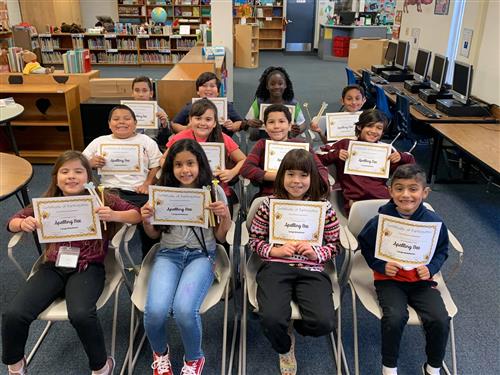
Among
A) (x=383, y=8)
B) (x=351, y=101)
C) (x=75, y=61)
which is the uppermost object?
(x=383, y=8)

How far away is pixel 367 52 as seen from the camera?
783 centimetres

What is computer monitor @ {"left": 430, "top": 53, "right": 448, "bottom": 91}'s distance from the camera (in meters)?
4.76

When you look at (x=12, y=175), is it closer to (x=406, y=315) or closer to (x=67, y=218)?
(x=67, y=218)

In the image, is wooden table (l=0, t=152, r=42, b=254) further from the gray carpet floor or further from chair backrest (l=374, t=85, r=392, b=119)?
chair backrest (l=374, t=85, r=392, b=119)

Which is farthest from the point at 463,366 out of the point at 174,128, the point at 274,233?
the point at 174,128

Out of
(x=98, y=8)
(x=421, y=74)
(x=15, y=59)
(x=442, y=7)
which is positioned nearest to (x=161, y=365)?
(x=15, y=59)

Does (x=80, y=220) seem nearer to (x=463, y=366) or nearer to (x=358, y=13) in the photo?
(x=463, y=366)

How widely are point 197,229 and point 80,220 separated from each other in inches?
20.9

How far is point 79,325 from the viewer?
1789 mm

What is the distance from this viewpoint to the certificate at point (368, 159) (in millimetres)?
2617

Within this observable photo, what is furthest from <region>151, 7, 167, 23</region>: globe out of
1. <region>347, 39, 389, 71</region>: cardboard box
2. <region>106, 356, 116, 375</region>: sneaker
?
<region>106, 356, 116, 375</region>: sneaker

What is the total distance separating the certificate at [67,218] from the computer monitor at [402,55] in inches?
214

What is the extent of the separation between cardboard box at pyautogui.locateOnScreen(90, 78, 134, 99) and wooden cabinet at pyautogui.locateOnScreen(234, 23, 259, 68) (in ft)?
23.2

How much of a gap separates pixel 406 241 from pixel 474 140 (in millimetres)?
A: 2242
